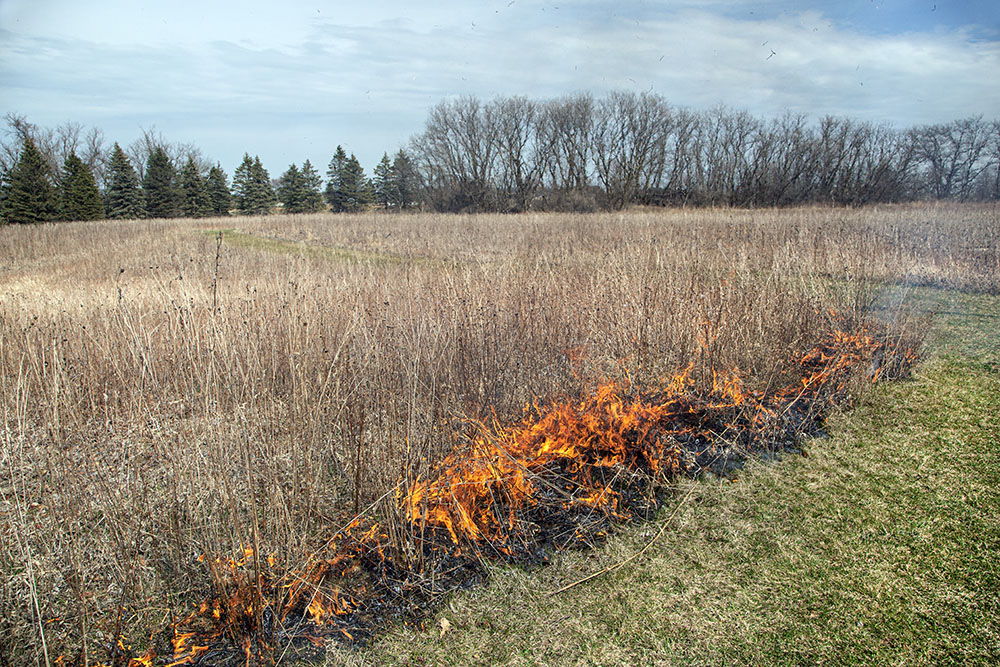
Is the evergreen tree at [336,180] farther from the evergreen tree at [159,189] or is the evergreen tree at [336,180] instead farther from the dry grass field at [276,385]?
the dry grass field at [276,385]

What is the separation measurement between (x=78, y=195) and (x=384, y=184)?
25996 millimetres

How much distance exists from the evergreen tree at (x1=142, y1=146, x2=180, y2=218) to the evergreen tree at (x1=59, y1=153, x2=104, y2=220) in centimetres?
432

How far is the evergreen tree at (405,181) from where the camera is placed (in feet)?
145

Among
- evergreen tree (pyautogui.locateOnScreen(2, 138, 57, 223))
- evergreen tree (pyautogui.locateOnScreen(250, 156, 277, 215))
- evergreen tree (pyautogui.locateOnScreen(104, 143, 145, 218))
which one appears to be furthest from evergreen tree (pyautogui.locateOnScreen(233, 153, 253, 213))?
evergreen tree (pyautogui.locateOnScreen(2, 138, 57, 223))

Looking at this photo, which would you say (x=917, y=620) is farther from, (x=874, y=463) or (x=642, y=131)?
(x=642, y=131)

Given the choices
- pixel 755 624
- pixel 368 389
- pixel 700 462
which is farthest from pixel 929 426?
pixel 368 389

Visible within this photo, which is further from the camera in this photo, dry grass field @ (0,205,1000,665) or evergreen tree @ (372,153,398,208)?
evergreen tree @ (372,153,398,208)

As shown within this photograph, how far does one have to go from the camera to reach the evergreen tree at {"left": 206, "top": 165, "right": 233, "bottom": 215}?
1564 inches

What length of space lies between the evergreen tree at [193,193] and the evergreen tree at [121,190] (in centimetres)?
265

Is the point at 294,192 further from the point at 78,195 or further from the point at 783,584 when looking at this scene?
the point at 783,584

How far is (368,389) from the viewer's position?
129 inches

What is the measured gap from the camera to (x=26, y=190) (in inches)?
951

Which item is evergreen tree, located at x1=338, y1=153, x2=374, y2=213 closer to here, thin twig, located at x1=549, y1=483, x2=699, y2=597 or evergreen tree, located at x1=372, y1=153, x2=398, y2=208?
evergreen tree, located at x1=372, y1=153, x2=398, y2=208

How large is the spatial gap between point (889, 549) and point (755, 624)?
0.87 meters
